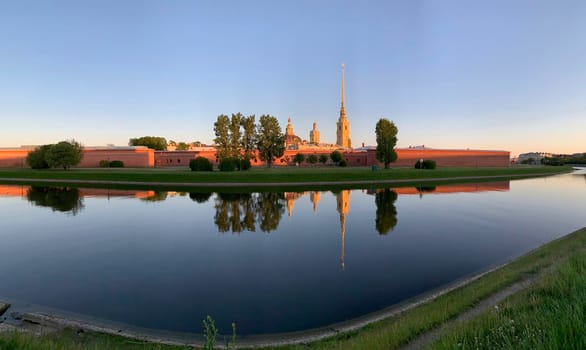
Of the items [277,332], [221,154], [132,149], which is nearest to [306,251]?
[277,332]

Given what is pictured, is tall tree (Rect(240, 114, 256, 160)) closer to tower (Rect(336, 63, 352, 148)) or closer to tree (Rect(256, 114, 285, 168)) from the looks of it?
tree (Rect(256, 114, 285, 168))

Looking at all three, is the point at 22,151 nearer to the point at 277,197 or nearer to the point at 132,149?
the point at 132,149

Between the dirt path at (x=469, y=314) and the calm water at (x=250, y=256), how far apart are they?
1.81 metres

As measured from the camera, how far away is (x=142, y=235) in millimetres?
13102

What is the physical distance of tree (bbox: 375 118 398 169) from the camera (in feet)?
174

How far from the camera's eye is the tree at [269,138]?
52.6 meters

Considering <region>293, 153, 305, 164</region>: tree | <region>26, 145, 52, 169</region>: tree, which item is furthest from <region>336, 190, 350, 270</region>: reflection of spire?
<region>26, 145, 52, 169</region>: tree

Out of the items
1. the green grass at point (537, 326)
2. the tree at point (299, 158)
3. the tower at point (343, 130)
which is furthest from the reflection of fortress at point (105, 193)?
the tower at point (343, 130)

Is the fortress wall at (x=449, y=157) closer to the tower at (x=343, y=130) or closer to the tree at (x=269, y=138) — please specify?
the tree at (x=269, y=138)

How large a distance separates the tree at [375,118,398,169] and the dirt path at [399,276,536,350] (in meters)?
48.2

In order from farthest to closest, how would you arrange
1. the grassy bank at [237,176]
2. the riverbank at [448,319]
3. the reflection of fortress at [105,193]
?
the grassy bank at [237,176] < the reflection of fortress at [105,193] < the riverbank at [448,319]

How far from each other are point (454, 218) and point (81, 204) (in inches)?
950

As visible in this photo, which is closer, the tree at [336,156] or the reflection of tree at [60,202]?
the reflection of tree at [60,202]

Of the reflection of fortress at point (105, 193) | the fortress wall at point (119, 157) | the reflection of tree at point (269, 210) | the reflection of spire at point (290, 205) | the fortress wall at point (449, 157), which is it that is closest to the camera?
the reflection of tree at point (269, 210)
